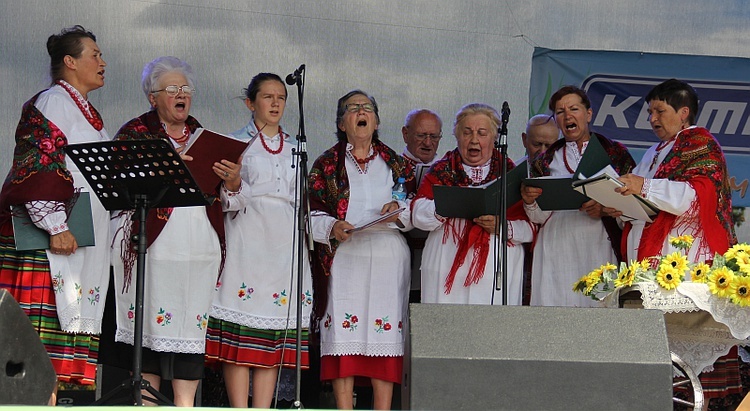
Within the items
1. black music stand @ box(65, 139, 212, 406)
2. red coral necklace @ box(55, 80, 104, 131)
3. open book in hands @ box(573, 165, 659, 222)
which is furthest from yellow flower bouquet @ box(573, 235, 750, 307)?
red coral necklace @ box(55, 80, 104, 131)

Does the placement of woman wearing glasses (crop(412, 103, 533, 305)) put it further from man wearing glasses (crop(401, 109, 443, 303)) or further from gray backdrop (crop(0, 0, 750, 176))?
gray backdrop (crop(0, 0, 750, 176))

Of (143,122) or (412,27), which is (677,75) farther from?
(143,122)

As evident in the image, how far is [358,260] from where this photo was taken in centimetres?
501

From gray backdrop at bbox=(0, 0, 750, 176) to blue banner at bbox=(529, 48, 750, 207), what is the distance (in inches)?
3.0

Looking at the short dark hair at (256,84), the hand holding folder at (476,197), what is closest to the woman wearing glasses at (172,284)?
the short dark hair at (256,84)

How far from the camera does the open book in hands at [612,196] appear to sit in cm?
446

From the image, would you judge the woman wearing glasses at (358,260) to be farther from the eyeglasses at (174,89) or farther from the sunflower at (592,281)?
the sunflower at (592,281)

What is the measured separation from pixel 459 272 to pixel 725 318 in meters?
1.36

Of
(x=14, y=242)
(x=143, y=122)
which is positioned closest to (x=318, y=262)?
(x=143, y=122)

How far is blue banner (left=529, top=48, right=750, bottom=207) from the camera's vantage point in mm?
6426

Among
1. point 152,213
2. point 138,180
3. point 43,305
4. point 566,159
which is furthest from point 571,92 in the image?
point 43,305

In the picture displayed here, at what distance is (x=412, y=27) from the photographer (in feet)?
20.5

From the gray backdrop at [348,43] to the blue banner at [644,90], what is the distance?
0.08 metres

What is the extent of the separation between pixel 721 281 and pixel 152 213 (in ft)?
7.10
